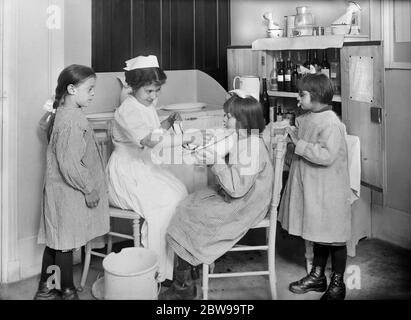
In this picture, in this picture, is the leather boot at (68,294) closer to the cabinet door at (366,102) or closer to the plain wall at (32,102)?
the plain wall at (32,102)

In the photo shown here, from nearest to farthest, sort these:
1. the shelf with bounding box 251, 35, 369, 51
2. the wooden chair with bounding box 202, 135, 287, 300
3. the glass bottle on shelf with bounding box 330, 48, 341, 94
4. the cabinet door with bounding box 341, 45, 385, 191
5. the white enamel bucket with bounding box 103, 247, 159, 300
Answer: the white enamel bucket with bounding box 103, 247, 159, 300
the wooden chair with bounding box 202, 135, 287, 300
the cabinet door with bounding box 341, 45, 385, 191
the shelf with bounding box 251, 35, 369, 51
the glass bottle on shelf with bounding box 330, 48, 341, 94

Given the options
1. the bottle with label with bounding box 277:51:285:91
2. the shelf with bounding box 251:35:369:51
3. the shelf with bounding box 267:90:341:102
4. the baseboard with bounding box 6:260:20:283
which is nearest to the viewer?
the baseboard with bounding box 6:260:20:283

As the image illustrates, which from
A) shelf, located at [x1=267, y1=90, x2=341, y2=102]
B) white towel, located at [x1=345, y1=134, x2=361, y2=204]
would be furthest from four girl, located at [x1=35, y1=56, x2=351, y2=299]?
shelf, located at [x1=267, y1=90, x2=341, y2=102]

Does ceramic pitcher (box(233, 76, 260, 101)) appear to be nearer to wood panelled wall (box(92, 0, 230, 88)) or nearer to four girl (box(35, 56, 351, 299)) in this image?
wood panelled wall (box(92, 0, 230, 88))

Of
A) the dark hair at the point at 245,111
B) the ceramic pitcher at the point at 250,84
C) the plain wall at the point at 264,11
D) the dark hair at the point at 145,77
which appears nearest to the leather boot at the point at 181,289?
the dark hair at the point at 245,111

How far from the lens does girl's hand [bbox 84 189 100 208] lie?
164 cm

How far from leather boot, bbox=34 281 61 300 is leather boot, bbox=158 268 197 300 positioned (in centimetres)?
33

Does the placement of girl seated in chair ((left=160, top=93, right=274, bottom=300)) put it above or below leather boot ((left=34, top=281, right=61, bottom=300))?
above

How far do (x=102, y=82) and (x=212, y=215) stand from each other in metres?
1.01

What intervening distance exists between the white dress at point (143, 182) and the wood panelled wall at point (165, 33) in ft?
2.07

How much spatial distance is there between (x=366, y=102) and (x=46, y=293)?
1344mm

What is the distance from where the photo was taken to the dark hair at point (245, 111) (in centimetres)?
161

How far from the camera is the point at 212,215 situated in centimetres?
160

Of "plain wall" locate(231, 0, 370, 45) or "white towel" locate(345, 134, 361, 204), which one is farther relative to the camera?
"plain wall" locate(231, 0, 370, 45)
